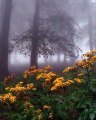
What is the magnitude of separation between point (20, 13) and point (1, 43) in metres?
21.4

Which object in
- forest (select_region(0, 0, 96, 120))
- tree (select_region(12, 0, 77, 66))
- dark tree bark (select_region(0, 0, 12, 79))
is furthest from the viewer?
tree (select_region(12, 0, 77, 66))

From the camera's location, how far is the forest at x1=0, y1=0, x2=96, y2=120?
7.22 m

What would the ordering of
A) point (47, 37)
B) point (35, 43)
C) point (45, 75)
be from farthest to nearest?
point (47, 37) → point (35, 43) → point (45, 75)

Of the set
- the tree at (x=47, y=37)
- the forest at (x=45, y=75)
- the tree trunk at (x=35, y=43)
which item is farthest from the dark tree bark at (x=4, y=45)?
the tree trunk at (x=35, y=43)

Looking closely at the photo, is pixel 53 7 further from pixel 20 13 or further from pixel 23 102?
pixel 23 102

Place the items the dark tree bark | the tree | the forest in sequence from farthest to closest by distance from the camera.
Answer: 1. the tree
2. the dark tree bark
3. the forest

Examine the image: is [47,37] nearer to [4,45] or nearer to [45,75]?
[4,45]

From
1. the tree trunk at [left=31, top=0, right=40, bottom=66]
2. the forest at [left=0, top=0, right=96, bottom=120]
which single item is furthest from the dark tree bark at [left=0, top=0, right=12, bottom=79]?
the tree trunk at [left=31, top=0, right=40, bottom=66]

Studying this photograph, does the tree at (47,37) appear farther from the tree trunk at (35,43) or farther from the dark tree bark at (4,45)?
the dark tree bark at (4,45)

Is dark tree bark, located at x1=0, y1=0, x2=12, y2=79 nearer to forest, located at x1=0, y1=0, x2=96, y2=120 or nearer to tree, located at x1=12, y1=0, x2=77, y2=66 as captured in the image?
forest, located at x1=0, y1=0, x2=96, y2=120

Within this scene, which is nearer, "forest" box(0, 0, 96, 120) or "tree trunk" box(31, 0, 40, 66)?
"forest" box(0, 0, 96, 120)

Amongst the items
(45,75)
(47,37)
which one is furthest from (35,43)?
(45,75)

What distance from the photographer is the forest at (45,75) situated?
23.7ft

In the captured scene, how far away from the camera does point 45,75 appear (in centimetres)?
783
